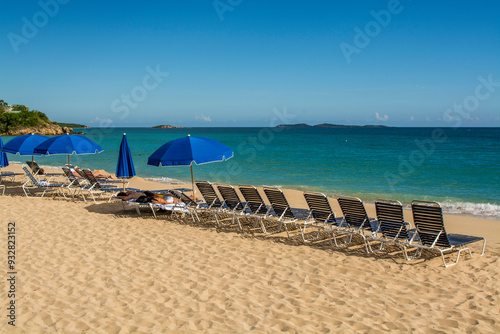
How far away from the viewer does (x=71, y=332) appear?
3.37 meters

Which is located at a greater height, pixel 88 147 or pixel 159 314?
pixel 88 147

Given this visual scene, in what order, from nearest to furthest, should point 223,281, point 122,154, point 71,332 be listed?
1. point 71,332
2. point 223,281
3. point 122,154

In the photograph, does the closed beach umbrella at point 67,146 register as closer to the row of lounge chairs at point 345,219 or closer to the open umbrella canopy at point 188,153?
the row of lounge chairs at point 345,219

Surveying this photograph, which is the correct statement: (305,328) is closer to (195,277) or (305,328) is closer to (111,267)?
(195,277)

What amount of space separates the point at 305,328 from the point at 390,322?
827mm

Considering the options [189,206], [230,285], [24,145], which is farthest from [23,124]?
[230,285]

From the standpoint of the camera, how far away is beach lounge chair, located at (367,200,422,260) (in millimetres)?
5586

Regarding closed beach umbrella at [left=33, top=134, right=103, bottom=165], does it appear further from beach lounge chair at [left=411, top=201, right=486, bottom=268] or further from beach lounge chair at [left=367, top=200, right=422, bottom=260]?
beach lounge chair at [left=411, top=201, right=486, bottom=268]

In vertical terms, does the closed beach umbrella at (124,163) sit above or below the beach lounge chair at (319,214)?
above

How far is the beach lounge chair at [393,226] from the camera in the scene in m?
5.59

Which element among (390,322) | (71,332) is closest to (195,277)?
(71,332)

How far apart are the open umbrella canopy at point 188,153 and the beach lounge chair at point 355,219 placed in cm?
290

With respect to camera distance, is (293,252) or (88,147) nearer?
(293,252)

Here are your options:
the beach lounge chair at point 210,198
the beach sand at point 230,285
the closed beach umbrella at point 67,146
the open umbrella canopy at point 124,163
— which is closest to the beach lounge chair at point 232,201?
the beach lounge chair at point 210,198
